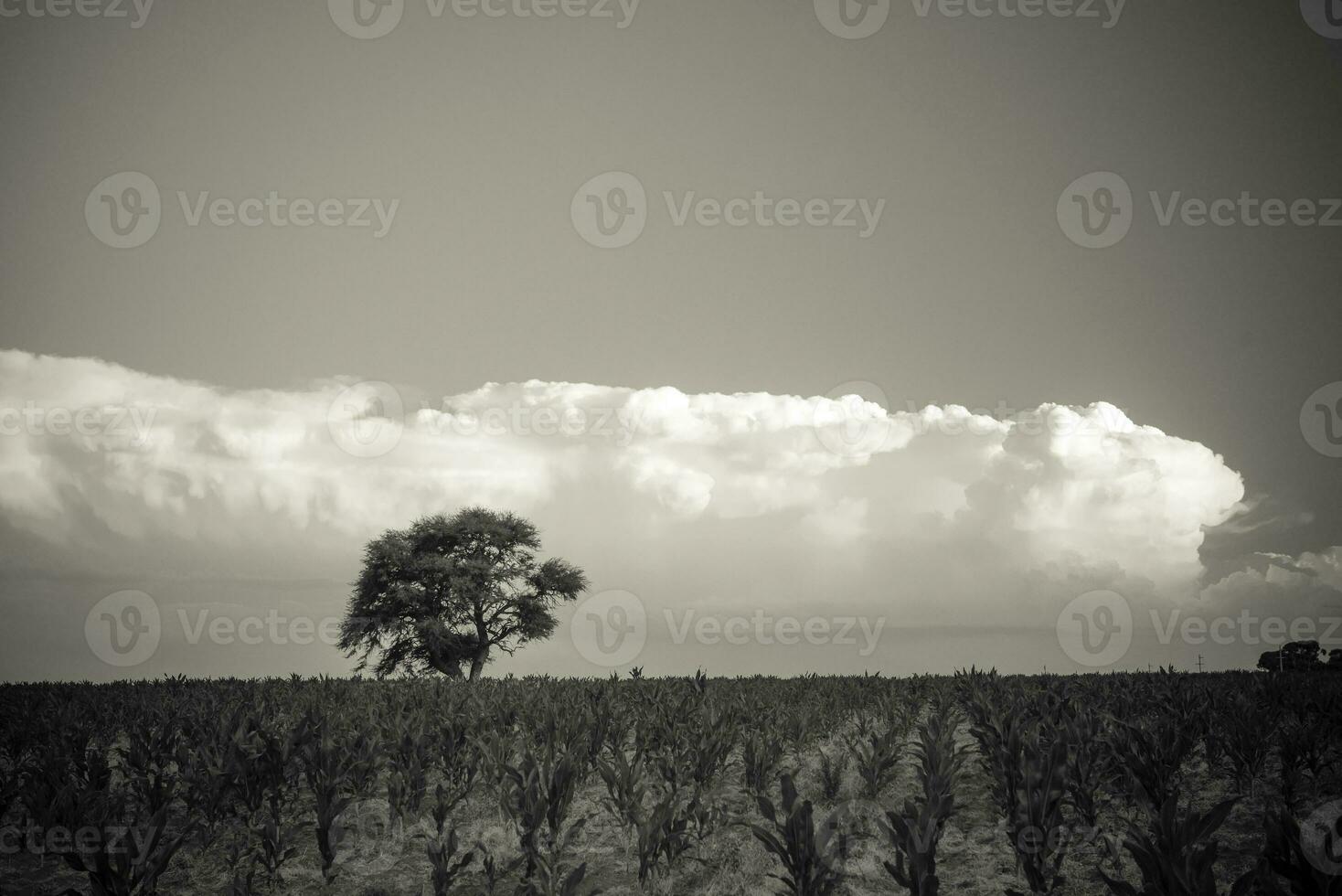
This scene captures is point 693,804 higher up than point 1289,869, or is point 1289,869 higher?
point 1289,869

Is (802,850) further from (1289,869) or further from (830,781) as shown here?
(1289,869)

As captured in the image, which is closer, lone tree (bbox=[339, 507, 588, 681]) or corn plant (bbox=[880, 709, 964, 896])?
corn plant (bbox=[880, 709, 964, 896])

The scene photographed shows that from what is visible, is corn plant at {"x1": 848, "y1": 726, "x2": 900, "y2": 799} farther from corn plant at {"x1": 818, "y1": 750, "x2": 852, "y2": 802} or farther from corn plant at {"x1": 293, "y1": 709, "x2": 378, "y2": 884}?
corn plant at {"x1": 293, "y1": 709, "x2": 378, "y2": 884}

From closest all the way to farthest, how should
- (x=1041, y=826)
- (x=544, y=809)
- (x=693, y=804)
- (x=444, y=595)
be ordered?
(x=1041, y=826) → (x=544, y=809) → (x=693, y=804) → (x=444, y=595)

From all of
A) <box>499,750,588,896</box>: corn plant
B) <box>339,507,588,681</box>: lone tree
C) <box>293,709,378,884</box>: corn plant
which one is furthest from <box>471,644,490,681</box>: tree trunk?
<box>499,750,588,896</box>: corn plant

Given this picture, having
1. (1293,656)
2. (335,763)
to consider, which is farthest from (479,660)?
(1293,656)

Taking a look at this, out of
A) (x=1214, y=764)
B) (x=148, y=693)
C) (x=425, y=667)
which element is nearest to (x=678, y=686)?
(x=1214, y=764)

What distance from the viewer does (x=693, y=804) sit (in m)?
8.77

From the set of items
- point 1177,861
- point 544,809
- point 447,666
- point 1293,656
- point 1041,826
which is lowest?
point 447,666

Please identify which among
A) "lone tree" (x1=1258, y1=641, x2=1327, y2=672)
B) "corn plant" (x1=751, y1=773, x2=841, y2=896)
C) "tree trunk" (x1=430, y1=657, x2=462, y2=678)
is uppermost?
"lone tree" (x1=1258, y1=641, x2=1327, y2=672)

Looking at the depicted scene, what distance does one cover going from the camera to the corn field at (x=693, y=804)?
25.1 feet

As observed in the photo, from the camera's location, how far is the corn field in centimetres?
765

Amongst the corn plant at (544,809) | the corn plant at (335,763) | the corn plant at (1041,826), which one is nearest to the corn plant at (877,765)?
the corn plant at (1041,826)

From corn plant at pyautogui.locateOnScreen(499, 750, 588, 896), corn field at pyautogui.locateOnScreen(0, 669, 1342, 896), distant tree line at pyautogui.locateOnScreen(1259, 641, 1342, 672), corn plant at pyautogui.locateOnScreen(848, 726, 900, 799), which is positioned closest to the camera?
corn field at pyautogui.locateOnScreen(0, 669, 1342, 896)
